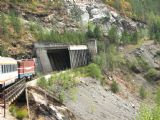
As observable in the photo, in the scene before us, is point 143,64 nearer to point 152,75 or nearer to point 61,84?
point 152,75

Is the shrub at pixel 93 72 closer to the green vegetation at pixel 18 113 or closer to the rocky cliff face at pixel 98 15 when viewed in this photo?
the green vegetation at pixel 18 113

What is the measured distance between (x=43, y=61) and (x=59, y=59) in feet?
58.0

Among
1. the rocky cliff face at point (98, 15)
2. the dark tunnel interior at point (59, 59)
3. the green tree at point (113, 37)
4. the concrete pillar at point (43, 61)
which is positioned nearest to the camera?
the concrete pillar at point (43, 61)

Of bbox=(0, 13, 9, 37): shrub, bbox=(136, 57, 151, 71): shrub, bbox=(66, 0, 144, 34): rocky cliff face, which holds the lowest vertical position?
bbox=(136, 57, 151, 71): shrub

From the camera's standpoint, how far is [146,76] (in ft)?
356

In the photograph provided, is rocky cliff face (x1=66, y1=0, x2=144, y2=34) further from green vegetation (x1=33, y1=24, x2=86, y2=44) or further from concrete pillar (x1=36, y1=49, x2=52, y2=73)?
concrete pillar (x1=36, y1=49, x2=52, y2=73)

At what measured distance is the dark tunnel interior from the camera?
106 m

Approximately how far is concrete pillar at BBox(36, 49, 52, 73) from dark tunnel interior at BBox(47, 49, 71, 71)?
8.34 meters

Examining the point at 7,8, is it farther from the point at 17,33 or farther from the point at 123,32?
the point at 123,32

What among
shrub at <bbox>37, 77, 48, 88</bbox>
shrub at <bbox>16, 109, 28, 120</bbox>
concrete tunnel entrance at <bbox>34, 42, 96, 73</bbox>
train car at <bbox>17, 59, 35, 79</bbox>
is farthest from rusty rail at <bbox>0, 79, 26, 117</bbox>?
concrete tunnel entrance at <bbox>34, 42, 96, 73</bbox>

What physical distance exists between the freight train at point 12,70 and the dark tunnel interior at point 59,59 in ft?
114

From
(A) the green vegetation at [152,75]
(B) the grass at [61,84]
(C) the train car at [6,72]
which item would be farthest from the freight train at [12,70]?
(A) the green vegetation at [152,75]

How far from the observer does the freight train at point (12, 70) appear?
→ 43.5 m

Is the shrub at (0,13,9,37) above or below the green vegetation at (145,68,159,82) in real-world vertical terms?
above
